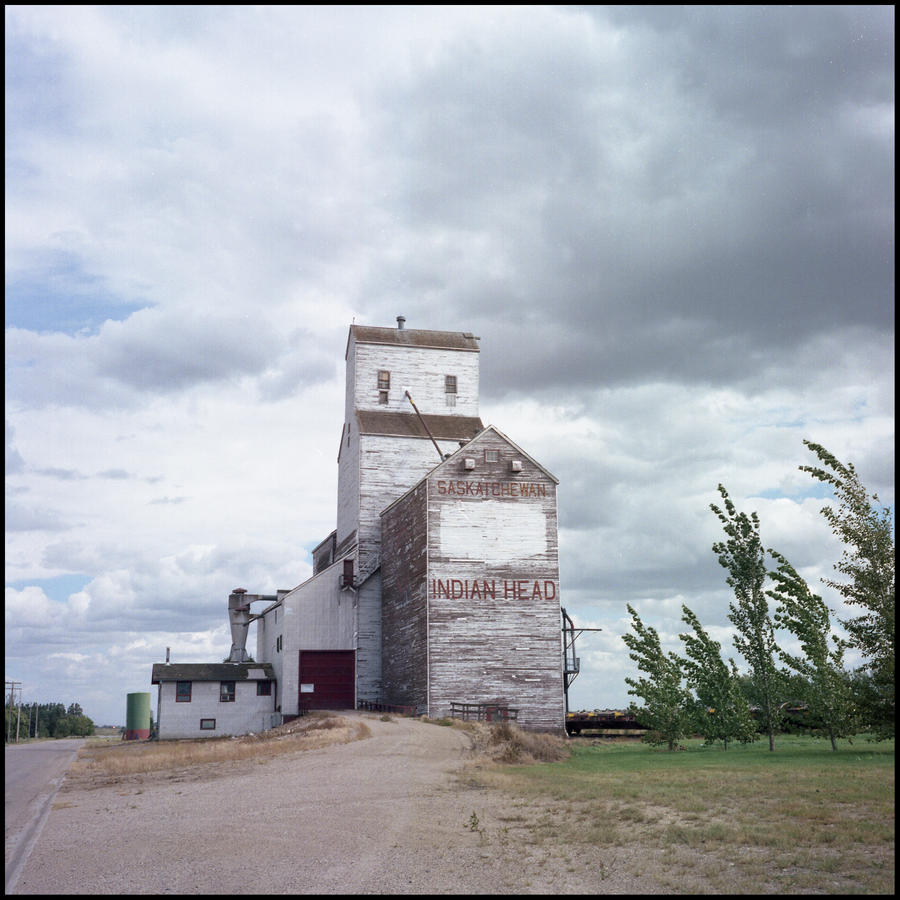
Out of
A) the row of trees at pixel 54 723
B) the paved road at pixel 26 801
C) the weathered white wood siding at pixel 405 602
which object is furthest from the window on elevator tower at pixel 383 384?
the row of trees at pixel 54 723

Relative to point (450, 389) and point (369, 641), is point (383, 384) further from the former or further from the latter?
point (369, 641)

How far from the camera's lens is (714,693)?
35062 mm

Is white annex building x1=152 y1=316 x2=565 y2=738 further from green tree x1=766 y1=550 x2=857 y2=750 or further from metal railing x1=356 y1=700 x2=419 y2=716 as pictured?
green tree x1=766 y1=550 x2=857 y2=750

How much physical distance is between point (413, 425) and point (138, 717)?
113 ft

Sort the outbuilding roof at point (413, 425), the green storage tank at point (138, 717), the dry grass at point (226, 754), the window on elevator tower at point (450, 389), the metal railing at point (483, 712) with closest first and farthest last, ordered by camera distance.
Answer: the dry grass at point (226, 754) → the metal railing at point (483, 712) → the outbuilding roof at point (413, 425) → the window on elevator tower at point (450, 389) → the green storage tank at point (138, 717)

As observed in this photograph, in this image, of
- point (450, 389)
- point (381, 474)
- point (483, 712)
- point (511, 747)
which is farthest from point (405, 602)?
point (450, 389)

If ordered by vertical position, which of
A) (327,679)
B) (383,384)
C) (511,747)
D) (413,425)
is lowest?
(327,679)

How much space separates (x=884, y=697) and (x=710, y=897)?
54.8 ft

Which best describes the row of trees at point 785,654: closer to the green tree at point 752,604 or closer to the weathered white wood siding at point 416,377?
the green tree at point 752,604

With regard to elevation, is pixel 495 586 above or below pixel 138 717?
above

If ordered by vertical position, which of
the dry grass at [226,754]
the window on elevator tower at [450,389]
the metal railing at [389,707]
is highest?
the window on elevator tower at [450,389]

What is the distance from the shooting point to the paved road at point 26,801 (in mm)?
14008

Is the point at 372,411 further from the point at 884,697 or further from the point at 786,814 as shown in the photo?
the point at 786,814

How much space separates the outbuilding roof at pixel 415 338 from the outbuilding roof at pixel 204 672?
20.8 meters
